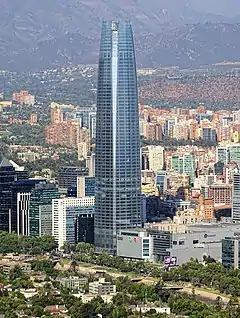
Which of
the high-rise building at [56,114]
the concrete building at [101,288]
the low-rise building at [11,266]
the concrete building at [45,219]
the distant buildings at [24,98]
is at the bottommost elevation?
the concrete building at [101,288]

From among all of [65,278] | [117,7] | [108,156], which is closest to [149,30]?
[117,7]

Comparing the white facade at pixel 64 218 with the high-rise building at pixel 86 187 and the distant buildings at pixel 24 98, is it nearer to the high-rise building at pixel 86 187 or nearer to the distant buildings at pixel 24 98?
the high-rise building at pixel 86 187

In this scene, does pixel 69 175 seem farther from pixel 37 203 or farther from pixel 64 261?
pixel 64 261

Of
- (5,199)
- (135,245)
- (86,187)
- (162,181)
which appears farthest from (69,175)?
(135,245)

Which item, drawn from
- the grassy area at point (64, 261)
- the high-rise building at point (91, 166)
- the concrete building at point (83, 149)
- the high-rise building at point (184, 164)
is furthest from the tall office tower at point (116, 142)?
the concrete building at point (83, 149)

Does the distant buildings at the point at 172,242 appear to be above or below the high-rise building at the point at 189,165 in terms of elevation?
below
